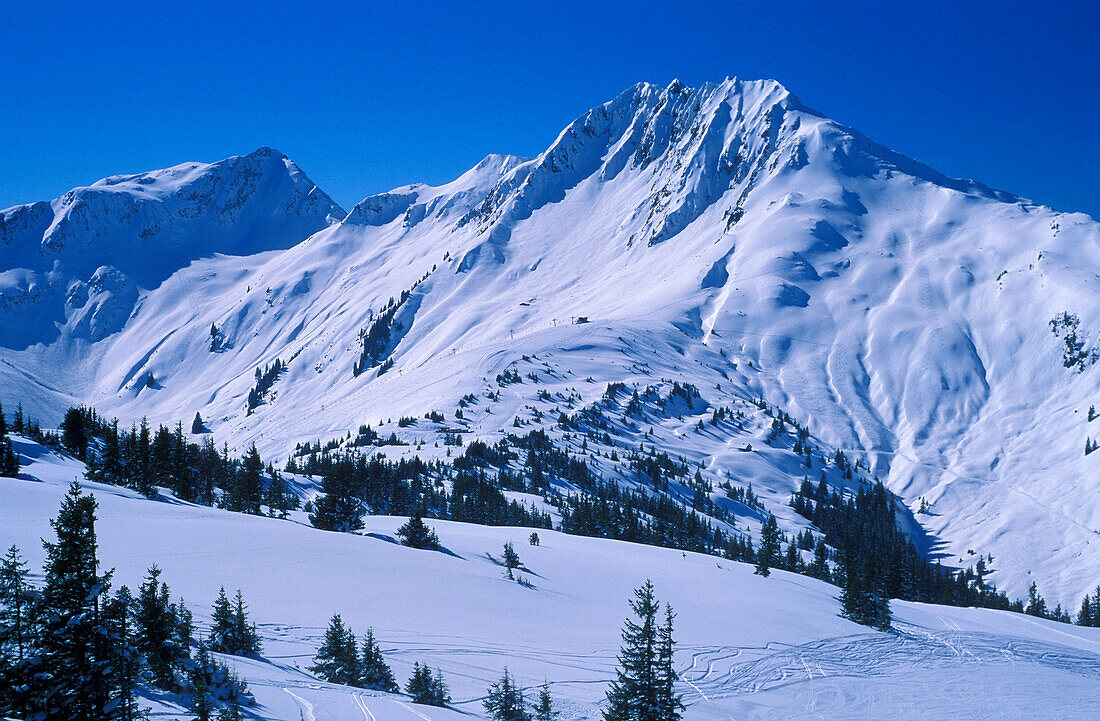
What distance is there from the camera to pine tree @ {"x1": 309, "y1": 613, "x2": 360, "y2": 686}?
26.6 metres

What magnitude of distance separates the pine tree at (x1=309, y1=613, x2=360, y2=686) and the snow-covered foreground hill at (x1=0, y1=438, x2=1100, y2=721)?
3.47 ft

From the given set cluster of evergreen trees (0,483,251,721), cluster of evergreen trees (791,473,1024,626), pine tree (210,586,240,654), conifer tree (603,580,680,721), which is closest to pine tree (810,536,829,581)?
cluster of evergreen trees (791,473,1024,626)

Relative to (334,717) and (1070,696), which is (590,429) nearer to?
(1070,696)

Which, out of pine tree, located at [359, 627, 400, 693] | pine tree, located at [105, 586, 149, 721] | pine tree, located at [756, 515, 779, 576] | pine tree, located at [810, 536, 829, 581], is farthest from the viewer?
pine tree, located at [810, 536, 829, 581]

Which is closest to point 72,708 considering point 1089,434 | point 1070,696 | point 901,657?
point 901,657

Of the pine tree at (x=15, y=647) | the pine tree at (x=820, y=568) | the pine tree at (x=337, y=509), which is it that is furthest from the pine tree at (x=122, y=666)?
the pine tree at (x=820, y=568)

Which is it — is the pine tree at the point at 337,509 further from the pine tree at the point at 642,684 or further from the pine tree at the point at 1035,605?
the pine tree at the point at 1035,605

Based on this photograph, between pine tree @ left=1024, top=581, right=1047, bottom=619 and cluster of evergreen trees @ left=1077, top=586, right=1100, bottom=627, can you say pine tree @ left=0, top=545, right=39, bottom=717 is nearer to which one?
cluster of evergreen trees @ left=1077, top=586, right=1100, bottom=627

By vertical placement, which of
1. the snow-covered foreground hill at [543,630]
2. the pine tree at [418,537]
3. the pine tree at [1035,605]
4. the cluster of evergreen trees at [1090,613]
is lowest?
the pine tree at [1035,605]

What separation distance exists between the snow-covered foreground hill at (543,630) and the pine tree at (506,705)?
0.66 meters

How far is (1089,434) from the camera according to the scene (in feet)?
631

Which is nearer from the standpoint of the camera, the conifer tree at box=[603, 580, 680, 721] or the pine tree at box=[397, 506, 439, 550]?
the conifer tree at box=[603, 580, 680, 721]

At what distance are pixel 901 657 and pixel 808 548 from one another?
98.4 m

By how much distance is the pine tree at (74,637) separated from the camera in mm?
15961
